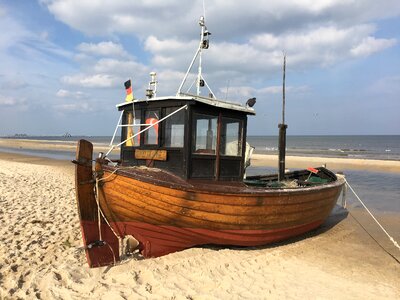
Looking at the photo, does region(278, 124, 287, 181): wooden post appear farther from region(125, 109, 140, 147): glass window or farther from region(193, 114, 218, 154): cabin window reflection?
region(125, 109, 140, 147): glass window

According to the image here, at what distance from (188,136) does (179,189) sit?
102 centimetres

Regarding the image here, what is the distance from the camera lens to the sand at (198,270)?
495 cm

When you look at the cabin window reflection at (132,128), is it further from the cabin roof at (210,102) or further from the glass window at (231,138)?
the glass window at (231,138)

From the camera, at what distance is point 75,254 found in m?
6.18

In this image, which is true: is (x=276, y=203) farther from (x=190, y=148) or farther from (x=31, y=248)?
(x=31, y=248)

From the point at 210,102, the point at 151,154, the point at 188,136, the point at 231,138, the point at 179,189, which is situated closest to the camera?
the point at 179,189

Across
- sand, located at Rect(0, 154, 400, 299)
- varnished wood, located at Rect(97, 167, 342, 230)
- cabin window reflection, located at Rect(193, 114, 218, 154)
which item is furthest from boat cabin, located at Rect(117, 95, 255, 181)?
sand, located at Rect(0, 154, 400, 299)

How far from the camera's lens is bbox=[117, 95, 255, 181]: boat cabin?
634 cm

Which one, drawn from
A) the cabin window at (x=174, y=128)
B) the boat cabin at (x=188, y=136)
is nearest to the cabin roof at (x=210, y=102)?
the boat cabin at (x=188, y=136)

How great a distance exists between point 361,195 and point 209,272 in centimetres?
1078

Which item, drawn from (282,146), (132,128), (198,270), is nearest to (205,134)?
(132,128)

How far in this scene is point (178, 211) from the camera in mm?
5777

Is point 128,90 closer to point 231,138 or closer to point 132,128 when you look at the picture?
point 132,128

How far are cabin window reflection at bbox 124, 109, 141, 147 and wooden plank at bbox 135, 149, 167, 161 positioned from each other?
0.22m
